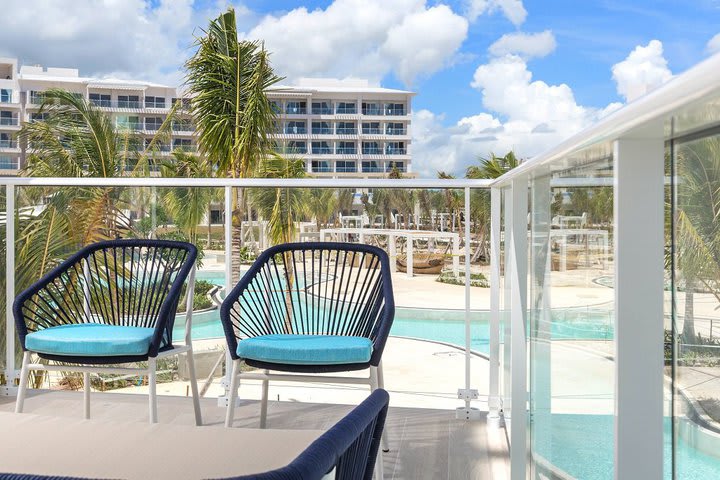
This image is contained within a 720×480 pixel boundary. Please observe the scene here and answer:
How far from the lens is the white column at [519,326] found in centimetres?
217

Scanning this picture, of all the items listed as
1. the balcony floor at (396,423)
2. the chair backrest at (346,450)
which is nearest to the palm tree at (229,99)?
the balcony floor at (396,423)

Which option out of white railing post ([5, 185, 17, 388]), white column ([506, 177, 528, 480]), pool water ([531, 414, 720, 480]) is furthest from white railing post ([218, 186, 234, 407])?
pool water ([531, 414, 720, 480])

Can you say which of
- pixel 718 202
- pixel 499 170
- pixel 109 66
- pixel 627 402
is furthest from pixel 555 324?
pixel 109 66

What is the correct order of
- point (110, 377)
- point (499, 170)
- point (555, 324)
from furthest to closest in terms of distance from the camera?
point (499, 170) → point (110, 377) → point (555, 324)

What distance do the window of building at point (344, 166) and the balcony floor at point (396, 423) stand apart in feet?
169

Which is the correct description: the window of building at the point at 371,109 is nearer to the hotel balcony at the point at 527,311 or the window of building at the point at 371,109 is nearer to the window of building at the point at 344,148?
the window of building at the point at 344,148

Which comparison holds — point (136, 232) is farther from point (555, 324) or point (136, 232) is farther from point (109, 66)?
point (109, 66)

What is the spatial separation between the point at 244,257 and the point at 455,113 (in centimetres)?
5740

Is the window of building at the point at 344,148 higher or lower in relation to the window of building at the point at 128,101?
lower

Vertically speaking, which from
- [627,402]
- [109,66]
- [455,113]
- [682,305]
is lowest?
[627,402]

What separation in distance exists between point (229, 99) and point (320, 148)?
43.5 metres

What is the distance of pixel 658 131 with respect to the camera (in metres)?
0.90

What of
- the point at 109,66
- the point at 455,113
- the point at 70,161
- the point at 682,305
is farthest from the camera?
the point at 109,66

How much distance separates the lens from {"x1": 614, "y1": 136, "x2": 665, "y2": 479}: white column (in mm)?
927
